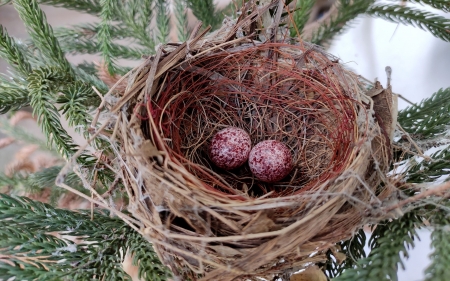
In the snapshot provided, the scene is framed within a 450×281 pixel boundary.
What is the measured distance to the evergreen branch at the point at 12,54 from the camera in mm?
615

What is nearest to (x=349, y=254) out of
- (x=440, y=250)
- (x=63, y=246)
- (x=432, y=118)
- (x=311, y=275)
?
(x=311, y=275)

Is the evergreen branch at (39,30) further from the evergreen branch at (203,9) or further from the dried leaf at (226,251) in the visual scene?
the dried leaf at (226,251)

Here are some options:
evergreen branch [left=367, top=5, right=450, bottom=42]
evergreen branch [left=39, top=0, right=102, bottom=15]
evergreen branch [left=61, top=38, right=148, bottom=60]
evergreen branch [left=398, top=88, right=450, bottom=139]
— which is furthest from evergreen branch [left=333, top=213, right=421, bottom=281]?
evergreen branch [left=39, top=0, right=102, bottom=15]

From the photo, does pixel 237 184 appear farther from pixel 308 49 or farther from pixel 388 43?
pixel 388 43

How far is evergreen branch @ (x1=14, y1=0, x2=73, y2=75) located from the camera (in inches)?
24.3

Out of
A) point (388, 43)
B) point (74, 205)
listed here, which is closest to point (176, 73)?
point (74, 205)

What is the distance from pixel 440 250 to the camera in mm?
364

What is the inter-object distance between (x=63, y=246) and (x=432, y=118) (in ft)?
2.08

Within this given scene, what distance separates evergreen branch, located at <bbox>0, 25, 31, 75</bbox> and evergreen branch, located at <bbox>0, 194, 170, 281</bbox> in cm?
25

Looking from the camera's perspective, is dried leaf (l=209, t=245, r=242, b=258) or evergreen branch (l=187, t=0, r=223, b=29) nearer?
dried leaf (l=209, t=245, r=242, b=258)

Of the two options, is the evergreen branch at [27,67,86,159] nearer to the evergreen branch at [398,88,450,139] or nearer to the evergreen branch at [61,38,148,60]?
the evergreen branch at [61,38,148,60]

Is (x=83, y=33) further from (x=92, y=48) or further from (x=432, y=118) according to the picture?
(x=432, y=118)

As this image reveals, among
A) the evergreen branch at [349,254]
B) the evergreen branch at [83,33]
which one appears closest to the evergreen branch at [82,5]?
the evergreen branch at [83,33]

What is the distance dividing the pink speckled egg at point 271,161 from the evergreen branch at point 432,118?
0.77ft
